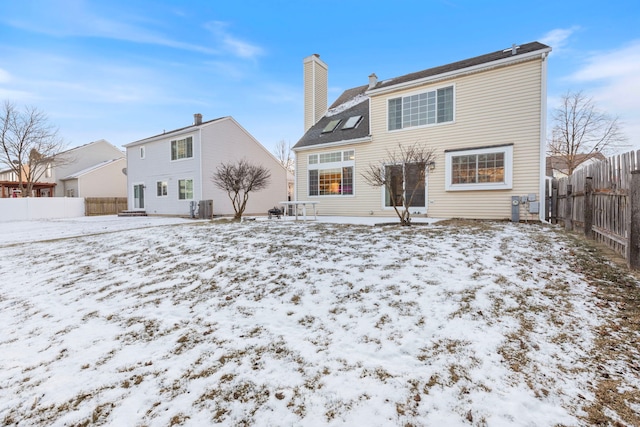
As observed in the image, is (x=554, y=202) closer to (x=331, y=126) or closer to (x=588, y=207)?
(x=588, y=207)

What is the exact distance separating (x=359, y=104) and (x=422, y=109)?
183 inches

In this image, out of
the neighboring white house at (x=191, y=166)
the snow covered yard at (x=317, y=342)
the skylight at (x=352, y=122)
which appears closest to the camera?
the snow covered yard at (x=317, y=342)

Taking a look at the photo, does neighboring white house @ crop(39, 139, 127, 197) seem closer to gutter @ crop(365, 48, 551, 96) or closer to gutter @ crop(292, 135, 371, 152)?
gutter @ crop(292, 135, 371, 152)

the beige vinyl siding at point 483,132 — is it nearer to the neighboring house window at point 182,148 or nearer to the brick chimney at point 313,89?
the brick chimney at point 313,89

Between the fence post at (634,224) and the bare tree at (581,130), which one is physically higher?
the bare tree at (581,130)

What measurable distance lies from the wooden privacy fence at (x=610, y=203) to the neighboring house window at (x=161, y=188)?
19972mm

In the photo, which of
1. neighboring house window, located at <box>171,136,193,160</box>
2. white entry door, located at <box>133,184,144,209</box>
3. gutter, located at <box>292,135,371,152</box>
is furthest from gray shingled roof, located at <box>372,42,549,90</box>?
white entry door, located at <box>133,184,144,209</box>

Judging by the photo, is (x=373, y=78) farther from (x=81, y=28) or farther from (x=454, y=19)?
(x=81, y=28)

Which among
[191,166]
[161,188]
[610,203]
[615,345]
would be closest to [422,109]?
[610,203]

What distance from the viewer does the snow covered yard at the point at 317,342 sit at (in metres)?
1.82

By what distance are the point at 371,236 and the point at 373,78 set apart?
10.9m

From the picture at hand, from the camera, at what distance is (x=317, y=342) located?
2547 mm

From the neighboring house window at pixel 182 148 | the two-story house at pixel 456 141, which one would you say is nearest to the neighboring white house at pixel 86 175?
the neighboring house window at pixel 182 148

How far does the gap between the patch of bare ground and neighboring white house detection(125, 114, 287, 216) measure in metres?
16.2
